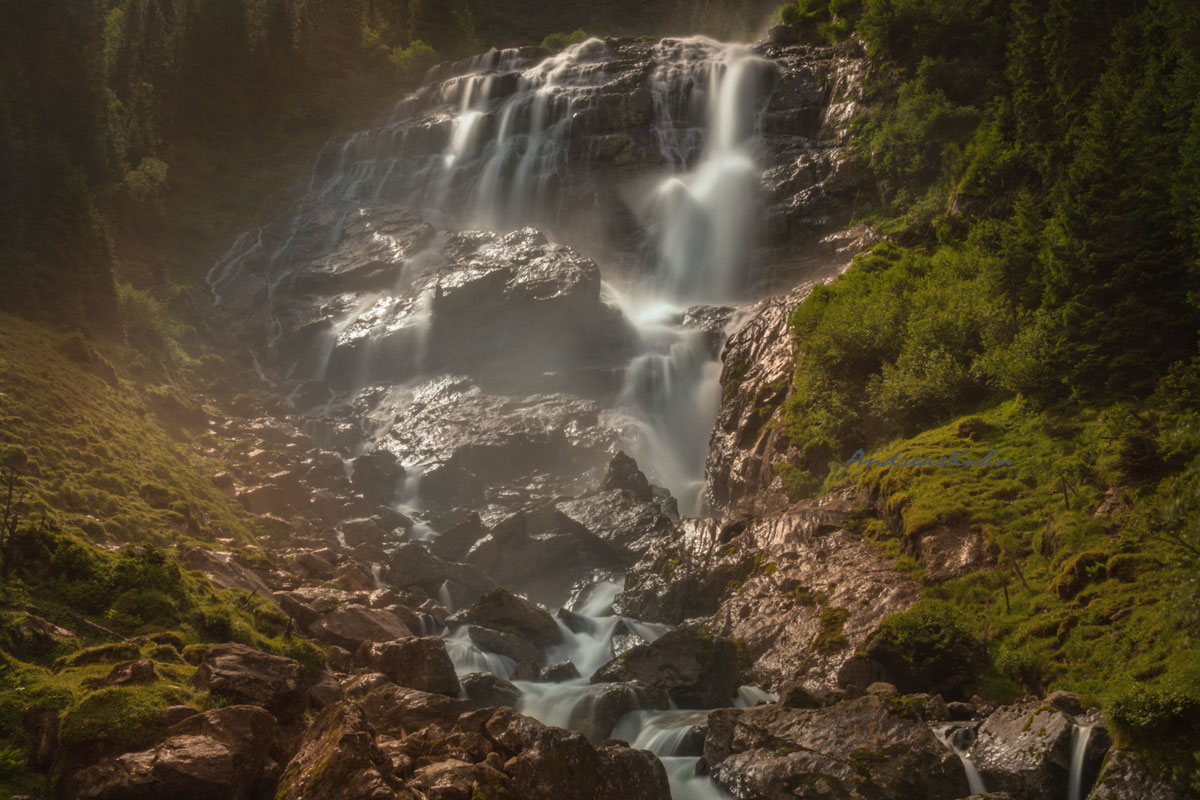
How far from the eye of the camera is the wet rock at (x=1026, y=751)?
38.8 feet

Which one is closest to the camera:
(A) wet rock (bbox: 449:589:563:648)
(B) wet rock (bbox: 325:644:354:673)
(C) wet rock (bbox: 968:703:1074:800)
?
(C) wet rock (bbox: 968:703:1074:800)

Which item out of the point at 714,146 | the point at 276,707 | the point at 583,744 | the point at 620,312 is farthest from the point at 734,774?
the point at 714,146

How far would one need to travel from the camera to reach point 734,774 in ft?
46.8

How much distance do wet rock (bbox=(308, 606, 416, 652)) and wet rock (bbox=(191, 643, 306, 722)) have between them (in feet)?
16.2

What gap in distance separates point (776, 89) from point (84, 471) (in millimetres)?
47462

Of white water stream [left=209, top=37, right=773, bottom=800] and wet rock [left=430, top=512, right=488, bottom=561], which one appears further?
white water stream [left=209, top=37, right=773, bottom=800]

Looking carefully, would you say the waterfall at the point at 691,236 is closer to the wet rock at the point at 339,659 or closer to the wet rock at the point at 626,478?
the wet rock at the point at 626,478

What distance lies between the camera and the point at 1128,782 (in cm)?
1094

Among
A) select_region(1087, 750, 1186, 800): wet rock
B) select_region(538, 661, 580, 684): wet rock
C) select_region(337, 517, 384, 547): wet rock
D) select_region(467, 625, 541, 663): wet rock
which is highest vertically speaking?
select_region(337, 517, 384, 547): wet rock

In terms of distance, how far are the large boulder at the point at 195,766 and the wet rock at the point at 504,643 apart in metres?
11.5

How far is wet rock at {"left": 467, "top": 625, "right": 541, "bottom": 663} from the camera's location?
23172 millimetres

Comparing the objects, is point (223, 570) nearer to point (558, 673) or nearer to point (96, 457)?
point (96, 457)

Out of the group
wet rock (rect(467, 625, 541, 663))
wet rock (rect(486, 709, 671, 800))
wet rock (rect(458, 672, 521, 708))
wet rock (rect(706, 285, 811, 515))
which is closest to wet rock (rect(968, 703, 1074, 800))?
wet rock (rect(486, 709, 671, 800))

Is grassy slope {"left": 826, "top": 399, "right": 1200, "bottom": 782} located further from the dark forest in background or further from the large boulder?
the dark forest in background
